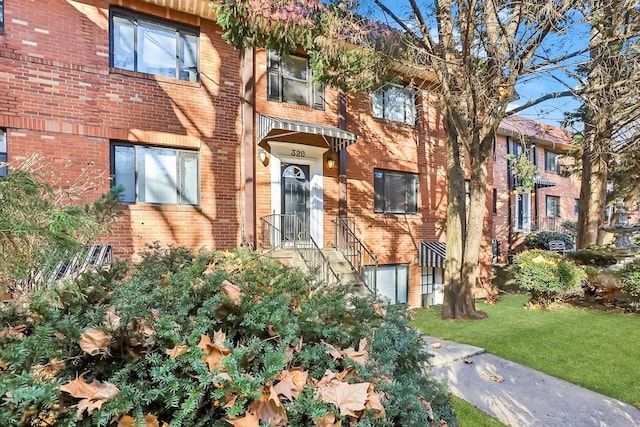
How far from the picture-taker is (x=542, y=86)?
7.73 metres

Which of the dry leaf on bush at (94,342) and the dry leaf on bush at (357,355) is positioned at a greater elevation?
the dry leaf on bush at (94,342)

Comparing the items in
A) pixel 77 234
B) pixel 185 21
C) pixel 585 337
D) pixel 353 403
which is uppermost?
pixel 185 21

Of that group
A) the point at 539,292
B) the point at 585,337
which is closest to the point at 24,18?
the point at 585,337

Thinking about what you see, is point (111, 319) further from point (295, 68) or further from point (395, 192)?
point (395, 192)

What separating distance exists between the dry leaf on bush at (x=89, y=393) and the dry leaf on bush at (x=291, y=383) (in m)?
0.50

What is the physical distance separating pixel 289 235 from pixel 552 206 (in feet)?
68.7

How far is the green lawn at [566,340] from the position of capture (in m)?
4.83

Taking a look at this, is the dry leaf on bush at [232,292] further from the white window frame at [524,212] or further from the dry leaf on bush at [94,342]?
the white window frame at [524,212]

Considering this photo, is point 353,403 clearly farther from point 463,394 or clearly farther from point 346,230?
point 346,230

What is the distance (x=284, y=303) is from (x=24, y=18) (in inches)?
349

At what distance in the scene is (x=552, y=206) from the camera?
78.5ft

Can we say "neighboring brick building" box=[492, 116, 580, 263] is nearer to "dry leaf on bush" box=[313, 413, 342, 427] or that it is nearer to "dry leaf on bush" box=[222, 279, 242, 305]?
"dry leaf on bush" box=[222, 279, 242, 305]

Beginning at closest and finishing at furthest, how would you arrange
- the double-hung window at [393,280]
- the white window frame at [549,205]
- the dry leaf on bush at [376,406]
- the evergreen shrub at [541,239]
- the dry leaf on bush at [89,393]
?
1. the dry leaf on bush at [89,393]
2. the dry leaf on bush at [376,406]
3. the double-hung window at [393,280]
4. the evergreen shrub at [541,239]
5. the white window frame at [549,205]

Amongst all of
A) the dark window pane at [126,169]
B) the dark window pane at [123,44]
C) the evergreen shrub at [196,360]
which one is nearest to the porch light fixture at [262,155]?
the dark window pane at [126,169]
